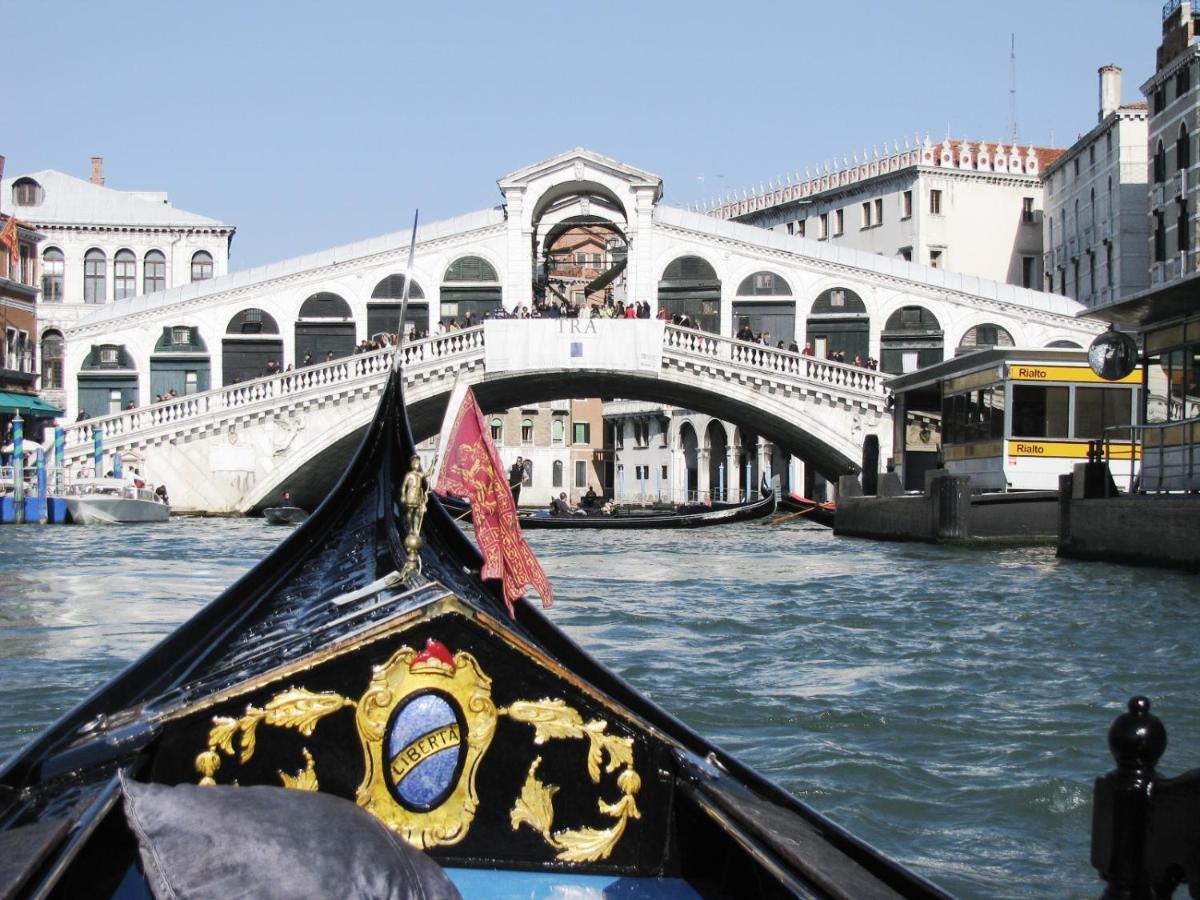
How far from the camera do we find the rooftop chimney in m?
18.9

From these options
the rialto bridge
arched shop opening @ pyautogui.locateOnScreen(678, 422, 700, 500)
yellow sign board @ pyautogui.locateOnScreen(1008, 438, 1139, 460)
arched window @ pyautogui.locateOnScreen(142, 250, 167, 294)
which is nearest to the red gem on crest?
yellow sign board @ pyautogui.locateOnScreen(1008, 438, 1139, 460)

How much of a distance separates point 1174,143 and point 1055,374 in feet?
21.9

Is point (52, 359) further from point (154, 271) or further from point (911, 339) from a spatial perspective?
point (911, 339)

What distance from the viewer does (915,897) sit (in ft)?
4.27

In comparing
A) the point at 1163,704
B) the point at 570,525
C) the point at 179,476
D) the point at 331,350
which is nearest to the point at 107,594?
the point at 1163,704

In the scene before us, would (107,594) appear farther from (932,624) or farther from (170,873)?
(170,873)

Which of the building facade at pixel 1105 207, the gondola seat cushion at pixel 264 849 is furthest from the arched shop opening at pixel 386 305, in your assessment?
the gondola seat cushion at pixel 264 849

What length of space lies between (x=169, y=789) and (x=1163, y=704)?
9.41ft

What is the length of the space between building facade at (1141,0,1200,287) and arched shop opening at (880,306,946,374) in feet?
7.75

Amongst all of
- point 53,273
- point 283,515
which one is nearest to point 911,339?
point 283,515

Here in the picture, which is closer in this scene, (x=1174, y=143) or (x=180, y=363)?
(x=1174, y=143)

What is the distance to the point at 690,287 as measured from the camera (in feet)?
55.8

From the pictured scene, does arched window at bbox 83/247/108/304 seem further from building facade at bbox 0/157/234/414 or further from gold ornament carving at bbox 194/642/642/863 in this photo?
gold ornament carving at bbox 194/642/642/863

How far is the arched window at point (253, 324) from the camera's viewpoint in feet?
55.3
